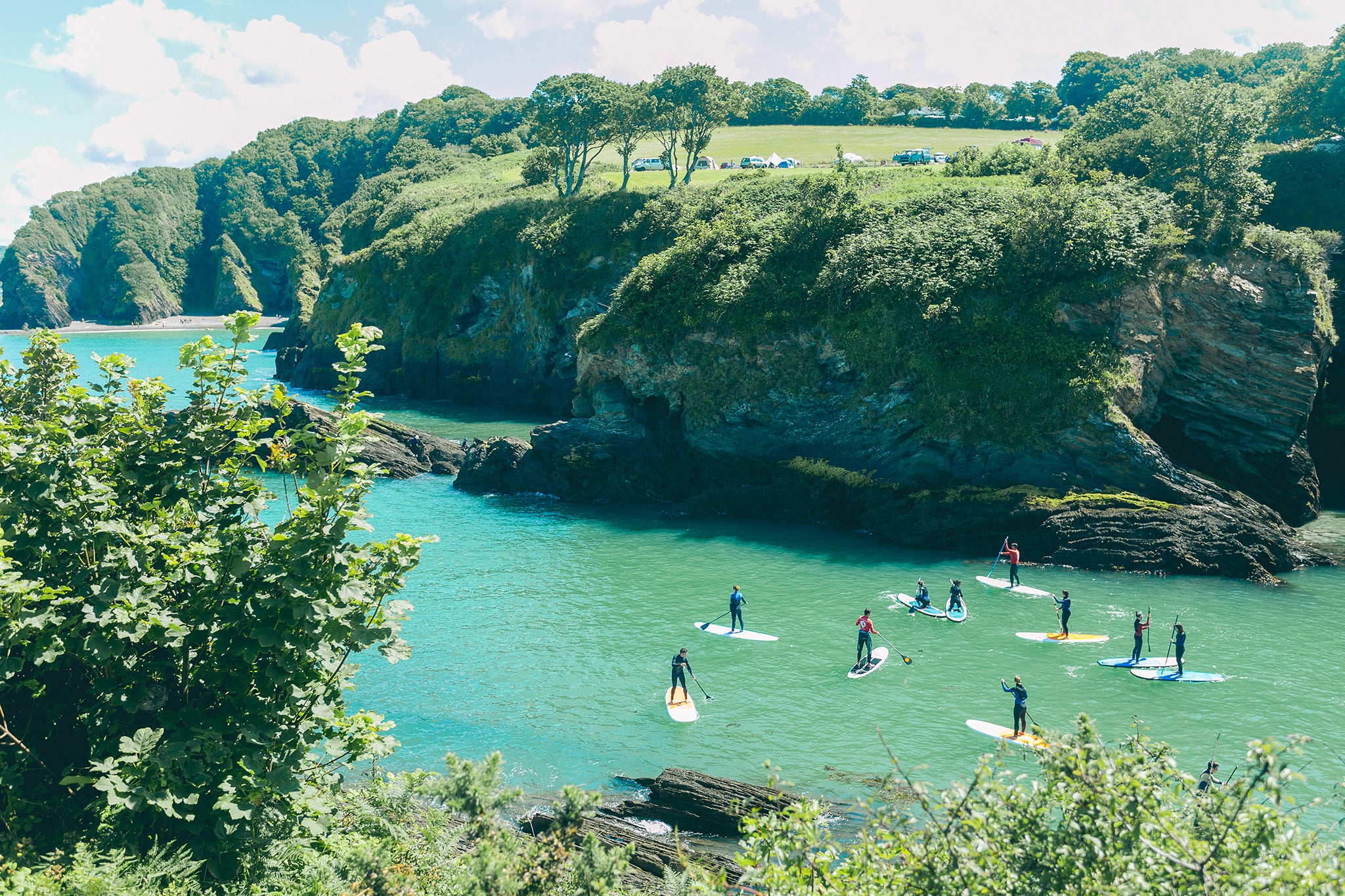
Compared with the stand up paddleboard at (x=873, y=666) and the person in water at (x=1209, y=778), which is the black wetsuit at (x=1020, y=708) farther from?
the stand up paddleboard at (x=873, y=666)

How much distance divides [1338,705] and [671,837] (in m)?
19.7

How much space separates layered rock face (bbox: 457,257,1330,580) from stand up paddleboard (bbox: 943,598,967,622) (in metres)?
7.14

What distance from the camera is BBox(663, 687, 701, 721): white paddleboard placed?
77.4ft

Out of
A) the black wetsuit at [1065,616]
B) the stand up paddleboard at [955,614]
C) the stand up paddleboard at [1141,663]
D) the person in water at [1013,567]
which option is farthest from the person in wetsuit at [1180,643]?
the person in water at [1013,567]

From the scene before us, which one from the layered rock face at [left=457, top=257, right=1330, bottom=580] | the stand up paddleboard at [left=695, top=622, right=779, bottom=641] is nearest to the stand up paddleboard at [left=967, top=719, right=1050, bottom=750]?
the stand up paddleboard at [left=695, top=622, right=779, bottom=641]

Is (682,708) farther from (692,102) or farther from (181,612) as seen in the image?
(692,102)

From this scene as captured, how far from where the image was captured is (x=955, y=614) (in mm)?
30500

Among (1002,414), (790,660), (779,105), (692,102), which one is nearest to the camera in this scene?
(790,660)

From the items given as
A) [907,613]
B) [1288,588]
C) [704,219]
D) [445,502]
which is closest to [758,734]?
[907,613]

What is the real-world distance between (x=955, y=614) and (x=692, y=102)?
51668 millimetres

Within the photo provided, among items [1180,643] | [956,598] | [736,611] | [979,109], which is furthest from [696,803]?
[979,109]

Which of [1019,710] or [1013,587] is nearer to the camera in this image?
[1019,710]

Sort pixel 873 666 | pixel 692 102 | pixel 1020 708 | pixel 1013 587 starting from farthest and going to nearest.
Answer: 1. pixel 692 102
2. pixel 1013 587
3. pixel 873 666
4. pixel 1020 708

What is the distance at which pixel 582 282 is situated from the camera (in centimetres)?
6756
